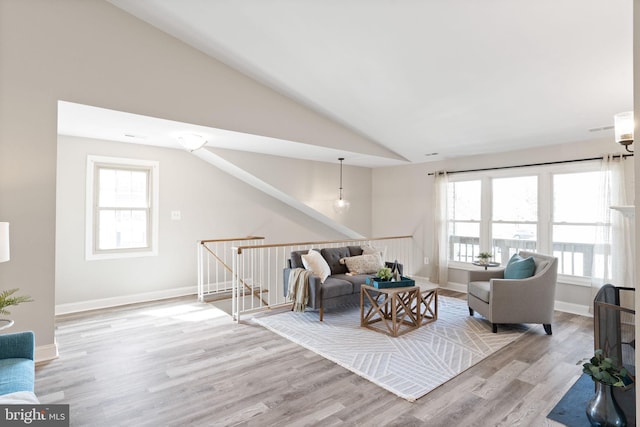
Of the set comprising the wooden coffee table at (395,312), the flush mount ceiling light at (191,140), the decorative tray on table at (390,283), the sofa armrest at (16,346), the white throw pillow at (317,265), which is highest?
the flush mount ceiling light at (191,140)

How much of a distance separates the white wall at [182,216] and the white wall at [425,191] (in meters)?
0.78

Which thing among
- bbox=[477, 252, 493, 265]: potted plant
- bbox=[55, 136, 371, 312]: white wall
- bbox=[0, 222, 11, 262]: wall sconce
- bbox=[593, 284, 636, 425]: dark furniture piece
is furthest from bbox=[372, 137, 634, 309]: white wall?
bbox=[0, 222, 11, 262]: wall sconce

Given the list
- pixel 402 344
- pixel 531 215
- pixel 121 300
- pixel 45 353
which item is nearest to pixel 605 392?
pixel 402 344

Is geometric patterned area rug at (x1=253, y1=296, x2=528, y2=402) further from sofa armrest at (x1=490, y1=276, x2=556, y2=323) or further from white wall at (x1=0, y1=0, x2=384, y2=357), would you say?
white wall at (x1=0, y1=0, x2=384, y2=357)

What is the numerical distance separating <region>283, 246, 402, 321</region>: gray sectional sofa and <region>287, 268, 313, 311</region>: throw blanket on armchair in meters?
0.07

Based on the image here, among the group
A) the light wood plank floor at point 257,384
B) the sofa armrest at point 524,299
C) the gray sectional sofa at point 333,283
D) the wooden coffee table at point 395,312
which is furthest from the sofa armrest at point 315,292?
the sofa armrest at point 524,299

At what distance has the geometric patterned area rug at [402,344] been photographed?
285cm

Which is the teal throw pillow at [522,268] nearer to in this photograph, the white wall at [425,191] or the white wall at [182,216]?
the white wall at [425,191]

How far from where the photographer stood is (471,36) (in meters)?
3.07

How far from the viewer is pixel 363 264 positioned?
5012 millimetres

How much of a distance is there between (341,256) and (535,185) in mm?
3337

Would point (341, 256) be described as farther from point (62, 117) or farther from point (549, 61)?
point (62, 117)

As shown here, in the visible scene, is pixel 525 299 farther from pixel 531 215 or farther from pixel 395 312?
pixel 531 215

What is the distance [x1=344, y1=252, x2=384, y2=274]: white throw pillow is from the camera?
496cm
